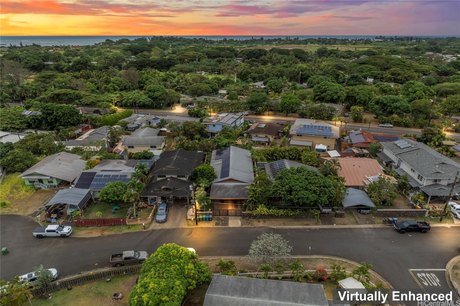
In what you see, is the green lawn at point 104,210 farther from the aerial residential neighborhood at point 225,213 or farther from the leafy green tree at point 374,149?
the leafy green tree at point 374,149

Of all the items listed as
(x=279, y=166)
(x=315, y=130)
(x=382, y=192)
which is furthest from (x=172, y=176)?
(x=315, y=130)

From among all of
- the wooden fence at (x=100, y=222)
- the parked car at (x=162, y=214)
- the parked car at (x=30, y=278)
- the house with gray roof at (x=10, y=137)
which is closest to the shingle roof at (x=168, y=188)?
the parked car at (x=162, y=214)

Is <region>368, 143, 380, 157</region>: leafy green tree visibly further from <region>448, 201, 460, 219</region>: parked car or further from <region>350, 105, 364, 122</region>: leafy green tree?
<region>350, 105, 364, 122</region>: leafy green tree

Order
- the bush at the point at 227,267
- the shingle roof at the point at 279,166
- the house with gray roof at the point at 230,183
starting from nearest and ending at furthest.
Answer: the bush at the point at 227,267, the house with gray roof at the point at 230,183, the shingle roof at the point at 279,166

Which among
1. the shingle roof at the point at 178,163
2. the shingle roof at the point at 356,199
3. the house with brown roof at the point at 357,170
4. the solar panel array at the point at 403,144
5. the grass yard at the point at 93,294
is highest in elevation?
the solar panel array at the point at 403,144

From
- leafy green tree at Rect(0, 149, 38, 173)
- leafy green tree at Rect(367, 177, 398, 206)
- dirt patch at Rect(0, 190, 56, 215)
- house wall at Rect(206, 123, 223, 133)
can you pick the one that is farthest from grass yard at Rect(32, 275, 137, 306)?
house wall at Rect(206, 123, 223, 133)

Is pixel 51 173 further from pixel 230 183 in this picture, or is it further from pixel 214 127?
pixel 214 127
